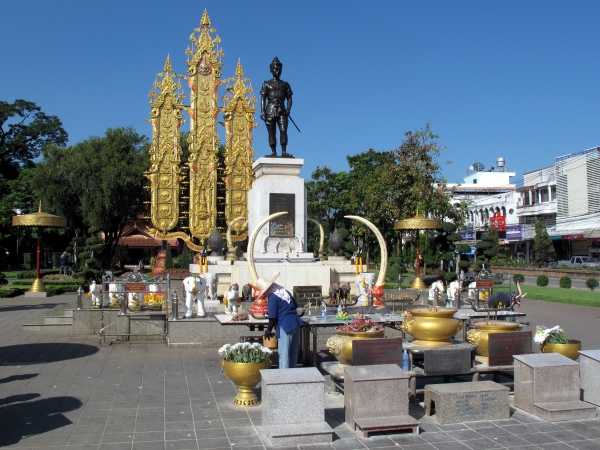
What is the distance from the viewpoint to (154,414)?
26.6 feet

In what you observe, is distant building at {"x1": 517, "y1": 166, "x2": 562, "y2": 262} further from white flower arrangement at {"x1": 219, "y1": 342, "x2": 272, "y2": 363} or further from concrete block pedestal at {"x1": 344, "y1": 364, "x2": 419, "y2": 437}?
concrete block pedestal at {"x1": 344, "y1": 364, "x2": 419, "y2": 437}

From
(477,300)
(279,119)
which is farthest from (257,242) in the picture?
(477,300)

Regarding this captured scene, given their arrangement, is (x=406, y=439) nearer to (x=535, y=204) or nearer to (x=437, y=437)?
(x=437, y=437)

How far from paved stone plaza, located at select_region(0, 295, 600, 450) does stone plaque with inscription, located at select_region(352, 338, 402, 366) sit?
74 centimetres

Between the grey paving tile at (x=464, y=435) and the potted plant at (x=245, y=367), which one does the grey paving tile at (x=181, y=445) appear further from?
the grey paving tile at (x=464, y=435)

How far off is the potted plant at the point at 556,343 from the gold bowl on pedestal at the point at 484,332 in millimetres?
434

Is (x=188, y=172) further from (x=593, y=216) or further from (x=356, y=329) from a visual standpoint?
(x=593, y=216)

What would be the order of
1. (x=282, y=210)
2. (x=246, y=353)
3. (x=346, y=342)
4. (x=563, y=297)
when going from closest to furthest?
(x=246, y=353)
(x=346, y=342)
(x=282, y=210)
(x=563, y=297)

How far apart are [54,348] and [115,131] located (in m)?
36.2

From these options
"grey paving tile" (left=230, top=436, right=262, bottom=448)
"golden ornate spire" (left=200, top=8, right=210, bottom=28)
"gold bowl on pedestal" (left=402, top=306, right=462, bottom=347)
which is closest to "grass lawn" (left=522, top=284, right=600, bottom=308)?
"gold bowl on pedestal" (left=402, top=306, right=462, bottom=347)

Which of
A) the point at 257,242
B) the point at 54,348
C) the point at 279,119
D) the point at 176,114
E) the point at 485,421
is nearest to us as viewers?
the point at 485,421

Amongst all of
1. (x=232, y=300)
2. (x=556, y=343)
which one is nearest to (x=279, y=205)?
(x=232, y=300)

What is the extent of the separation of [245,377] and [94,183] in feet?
125

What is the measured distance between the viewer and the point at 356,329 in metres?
9.22
